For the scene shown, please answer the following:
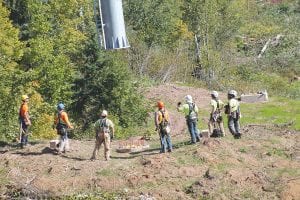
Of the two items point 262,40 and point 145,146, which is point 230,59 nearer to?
point 262,40

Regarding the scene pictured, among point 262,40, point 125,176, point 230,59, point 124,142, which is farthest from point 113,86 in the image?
point 262,40

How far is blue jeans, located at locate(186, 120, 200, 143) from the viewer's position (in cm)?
2086

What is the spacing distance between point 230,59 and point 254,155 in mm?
29641

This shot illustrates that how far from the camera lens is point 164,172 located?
62.7 feet

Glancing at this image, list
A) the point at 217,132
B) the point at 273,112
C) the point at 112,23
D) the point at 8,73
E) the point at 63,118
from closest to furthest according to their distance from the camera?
the point at 112,23 < the point at 63,118 < the point at 217,132 < the point at 8,73 < the point at 273,112

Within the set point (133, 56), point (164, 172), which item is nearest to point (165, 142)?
point (164, 172)

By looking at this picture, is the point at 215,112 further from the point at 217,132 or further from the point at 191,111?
the point at 191,111

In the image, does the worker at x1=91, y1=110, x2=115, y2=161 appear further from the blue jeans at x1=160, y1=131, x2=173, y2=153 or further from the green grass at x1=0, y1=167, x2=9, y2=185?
the green grass at x1=0, y1=167, x2=9, y2=185

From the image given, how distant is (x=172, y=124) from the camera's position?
30.6 meters

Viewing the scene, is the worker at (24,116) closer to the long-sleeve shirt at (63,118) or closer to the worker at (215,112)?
the long-sleeve shirt at (63,118)

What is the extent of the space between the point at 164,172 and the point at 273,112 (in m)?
15.5

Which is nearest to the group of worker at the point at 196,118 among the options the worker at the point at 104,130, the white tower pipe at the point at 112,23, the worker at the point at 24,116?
the worker at the point at 104,130

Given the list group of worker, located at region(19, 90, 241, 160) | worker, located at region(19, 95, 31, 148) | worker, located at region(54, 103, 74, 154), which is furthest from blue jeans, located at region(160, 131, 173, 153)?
worker, located at region(19, 95, 31, 148)

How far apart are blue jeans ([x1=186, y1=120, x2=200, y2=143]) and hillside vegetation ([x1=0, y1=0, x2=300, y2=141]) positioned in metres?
6.49
